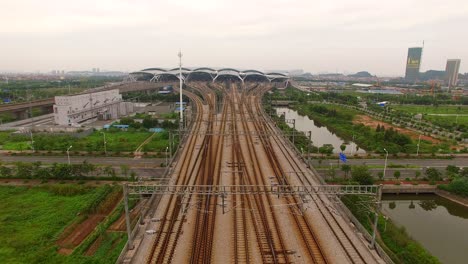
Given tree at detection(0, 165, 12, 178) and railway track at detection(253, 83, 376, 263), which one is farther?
tree at detection(0, 165, 12, 178)

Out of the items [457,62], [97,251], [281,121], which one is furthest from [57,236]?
[457,62]

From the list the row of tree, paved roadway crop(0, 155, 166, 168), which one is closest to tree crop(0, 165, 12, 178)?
the row of tree

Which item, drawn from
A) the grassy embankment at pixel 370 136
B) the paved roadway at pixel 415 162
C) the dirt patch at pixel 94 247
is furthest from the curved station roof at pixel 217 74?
the dirt patch at pixel 94 247

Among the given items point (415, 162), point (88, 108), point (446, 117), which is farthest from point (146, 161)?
point (446, 117)

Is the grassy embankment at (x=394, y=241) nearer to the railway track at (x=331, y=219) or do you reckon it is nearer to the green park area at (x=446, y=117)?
the railway track at (x=331, y=219)

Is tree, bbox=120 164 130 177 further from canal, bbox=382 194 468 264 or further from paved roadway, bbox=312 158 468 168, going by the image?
canal, bbox=382 194 468 264

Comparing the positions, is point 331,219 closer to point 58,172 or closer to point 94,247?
point 94,247
